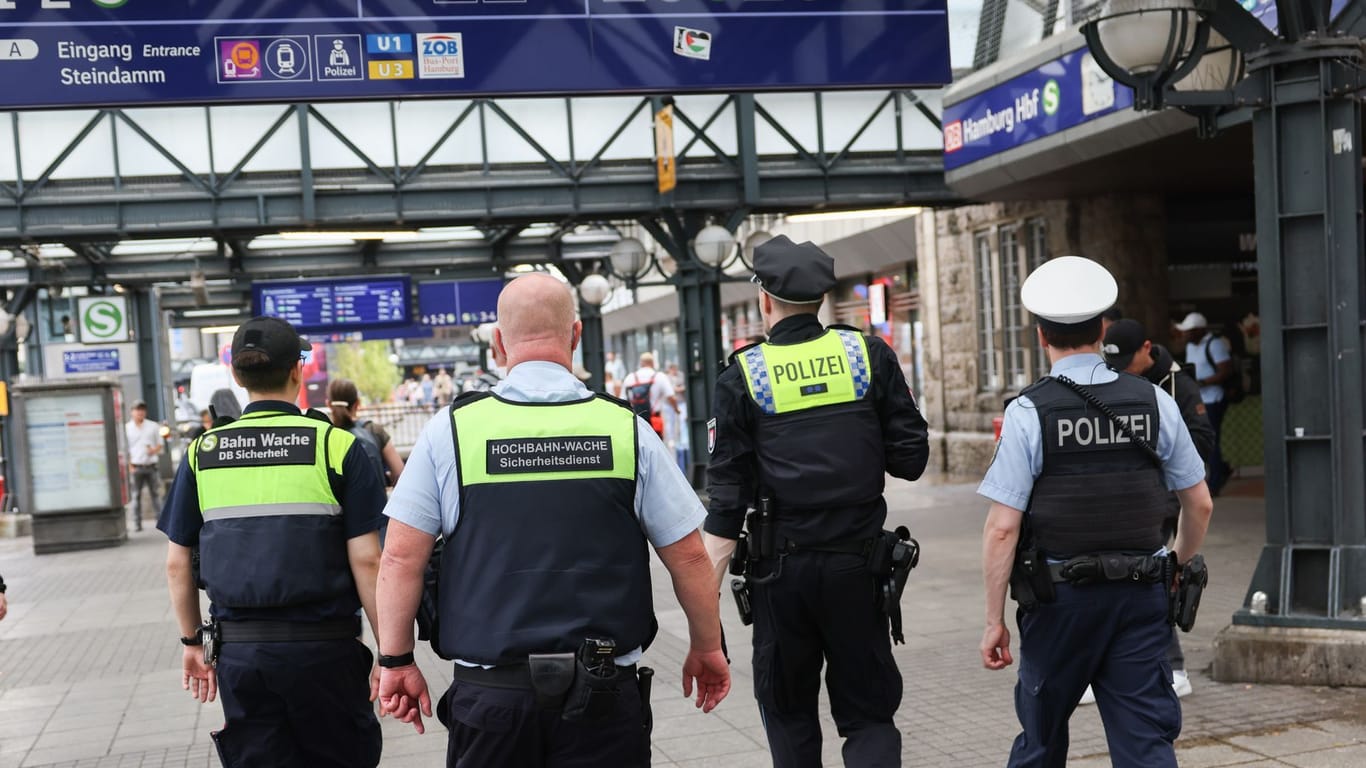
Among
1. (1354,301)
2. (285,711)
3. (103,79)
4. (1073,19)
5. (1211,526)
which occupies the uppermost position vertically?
(1073,19)

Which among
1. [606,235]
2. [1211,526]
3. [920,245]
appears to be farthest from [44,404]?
[1211,526]

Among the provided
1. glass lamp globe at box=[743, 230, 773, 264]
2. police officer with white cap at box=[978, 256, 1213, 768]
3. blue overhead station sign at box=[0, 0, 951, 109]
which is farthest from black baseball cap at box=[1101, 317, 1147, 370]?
glass lamp globe at box=[743, 230, 773, 264]

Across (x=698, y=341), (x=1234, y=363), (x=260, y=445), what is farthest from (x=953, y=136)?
(x=260, y=445)

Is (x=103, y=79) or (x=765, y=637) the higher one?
(x=103, y=79)

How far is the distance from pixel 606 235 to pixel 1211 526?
46.2ft

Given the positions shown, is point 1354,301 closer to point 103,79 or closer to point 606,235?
point 103,79

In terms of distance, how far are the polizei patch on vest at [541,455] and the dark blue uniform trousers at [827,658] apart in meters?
1.36

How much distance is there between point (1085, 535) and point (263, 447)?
8.09 ft

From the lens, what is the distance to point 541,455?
3.14m

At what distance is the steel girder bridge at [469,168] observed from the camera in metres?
16.2

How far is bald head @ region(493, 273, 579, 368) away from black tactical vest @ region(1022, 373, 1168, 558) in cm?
157

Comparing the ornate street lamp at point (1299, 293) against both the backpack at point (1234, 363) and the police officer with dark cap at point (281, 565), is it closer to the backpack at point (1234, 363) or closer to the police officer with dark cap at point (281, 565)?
the police officer with dark cap at point (281, 565)

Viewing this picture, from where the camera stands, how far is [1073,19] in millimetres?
13062

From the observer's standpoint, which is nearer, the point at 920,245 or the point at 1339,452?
the point at 1339,452
